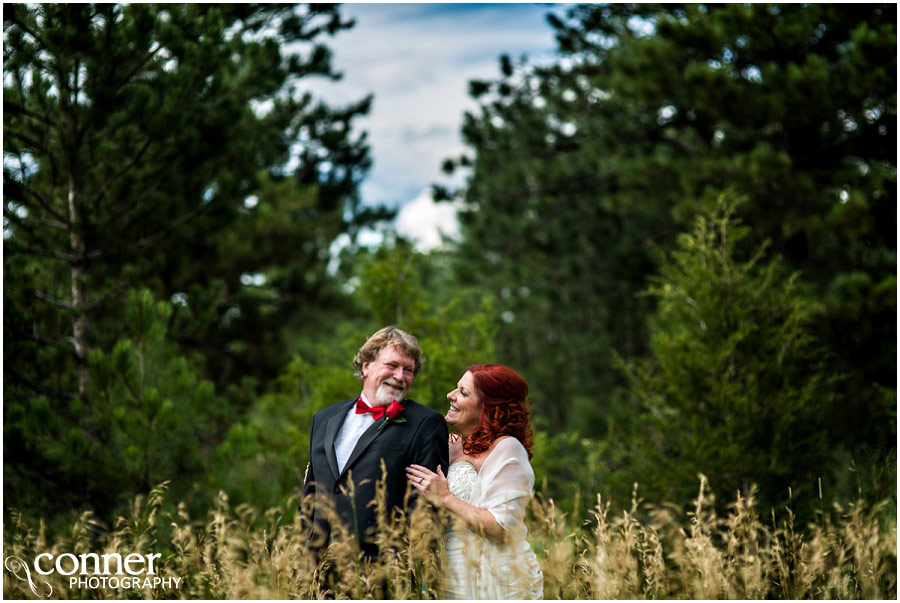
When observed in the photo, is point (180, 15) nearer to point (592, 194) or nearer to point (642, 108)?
point (642, 108)

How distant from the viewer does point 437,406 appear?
230 inches

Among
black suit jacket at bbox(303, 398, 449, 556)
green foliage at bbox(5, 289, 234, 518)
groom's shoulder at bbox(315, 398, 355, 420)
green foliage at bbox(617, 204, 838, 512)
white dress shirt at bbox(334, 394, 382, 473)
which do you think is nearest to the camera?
black suit jacket at bbox(303, 398, 449, 556)

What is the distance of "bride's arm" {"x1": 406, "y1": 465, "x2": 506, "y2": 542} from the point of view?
8.75 ft

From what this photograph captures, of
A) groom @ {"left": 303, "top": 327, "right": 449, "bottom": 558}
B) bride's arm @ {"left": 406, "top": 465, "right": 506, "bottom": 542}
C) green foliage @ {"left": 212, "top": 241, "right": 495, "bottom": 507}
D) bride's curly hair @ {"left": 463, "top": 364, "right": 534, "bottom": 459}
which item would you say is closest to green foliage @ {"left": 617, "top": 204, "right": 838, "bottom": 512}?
green foliage @ {"left": 212, "top": 241, "right": 495, "bottom": 507}

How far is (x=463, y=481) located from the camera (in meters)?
2.91

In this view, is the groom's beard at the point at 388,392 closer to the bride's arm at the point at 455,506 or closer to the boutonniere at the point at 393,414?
the boutonniere at the point at 393,414

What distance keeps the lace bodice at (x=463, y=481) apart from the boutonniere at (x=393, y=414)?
1.06 ft

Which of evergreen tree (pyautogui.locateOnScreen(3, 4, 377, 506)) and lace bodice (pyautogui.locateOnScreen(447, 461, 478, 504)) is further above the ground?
evergreen tree (pyautogui.locateOnScreen(3, 4, 377, 506))

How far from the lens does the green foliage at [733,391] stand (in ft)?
19.2

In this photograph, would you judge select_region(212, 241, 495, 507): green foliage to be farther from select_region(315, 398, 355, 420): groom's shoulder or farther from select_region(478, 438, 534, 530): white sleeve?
select_region(478, 438, 534, 530): white sleeve

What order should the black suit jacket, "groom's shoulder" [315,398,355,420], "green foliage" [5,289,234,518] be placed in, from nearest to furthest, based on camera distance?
the black suit jacket < "groom's shoulder" [315,398,355,420] < "green foliage" [5,289,234,518]

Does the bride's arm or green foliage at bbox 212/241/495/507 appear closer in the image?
the bride's arm

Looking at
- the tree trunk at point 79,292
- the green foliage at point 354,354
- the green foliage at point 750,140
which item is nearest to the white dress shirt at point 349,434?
the green foliage at point 354,354

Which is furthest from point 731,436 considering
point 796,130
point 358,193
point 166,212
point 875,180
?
point 358,193
